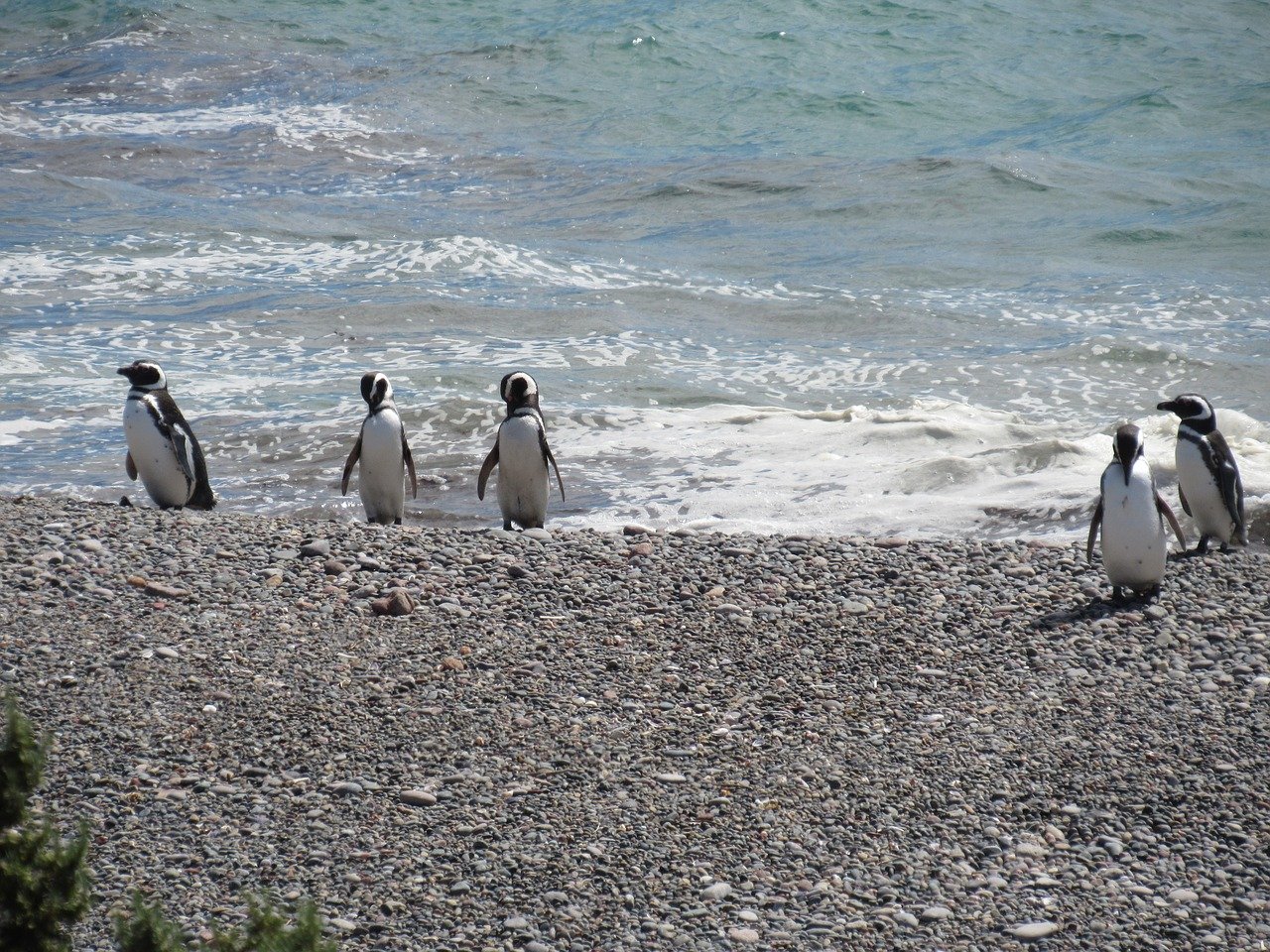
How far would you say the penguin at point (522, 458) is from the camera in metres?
7.04

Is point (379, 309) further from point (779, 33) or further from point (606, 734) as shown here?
point (779, 33)

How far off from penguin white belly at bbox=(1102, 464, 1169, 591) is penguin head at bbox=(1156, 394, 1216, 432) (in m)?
1.13

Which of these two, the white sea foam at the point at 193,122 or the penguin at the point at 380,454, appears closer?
the penguin at the point at 380,454

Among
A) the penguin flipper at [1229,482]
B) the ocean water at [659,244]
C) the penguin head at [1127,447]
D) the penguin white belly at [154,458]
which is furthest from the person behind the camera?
the ocean water at [659,244]

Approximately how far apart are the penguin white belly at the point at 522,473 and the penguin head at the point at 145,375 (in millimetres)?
1905

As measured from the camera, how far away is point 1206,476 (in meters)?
6.48

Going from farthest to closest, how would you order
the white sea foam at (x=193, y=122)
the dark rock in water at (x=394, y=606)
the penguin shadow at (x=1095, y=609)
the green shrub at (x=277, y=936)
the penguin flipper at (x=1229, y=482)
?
the white sea foam at (x=193, y=122) < the penguin flipper at (x=1229, y=482) < the penguin shadow at (x=1095, y=609) < the dark rock in water at (x=394, y=606) < the green shrub at (x=277, y=936)

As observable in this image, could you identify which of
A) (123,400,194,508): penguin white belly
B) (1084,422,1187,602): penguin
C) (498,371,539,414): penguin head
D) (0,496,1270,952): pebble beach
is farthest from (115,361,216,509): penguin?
(1084,422,1187,602): penguin

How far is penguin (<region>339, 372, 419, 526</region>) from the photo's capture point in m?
7.08

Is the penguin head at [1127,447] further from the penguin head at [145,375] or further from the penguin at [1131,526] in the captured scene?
the penguin head at [145,375]

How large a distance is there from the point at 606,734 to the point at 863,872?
1001 millimetres

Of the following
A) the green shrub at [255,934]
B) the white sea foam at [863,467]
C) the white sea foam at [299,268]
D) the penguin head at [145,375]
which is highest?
the white sea foam at [299,268]

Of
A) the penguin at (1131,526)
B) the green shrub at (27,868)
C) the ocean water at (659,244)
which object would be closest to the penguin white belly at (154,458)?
the ocean water at (659,244)

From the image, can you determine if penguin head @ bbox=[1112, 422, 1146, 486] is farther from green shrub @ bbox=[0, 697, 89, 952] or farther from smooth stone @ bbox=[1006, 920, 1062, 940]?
green shrub @ bbox=[0, 697, 89, 952]
